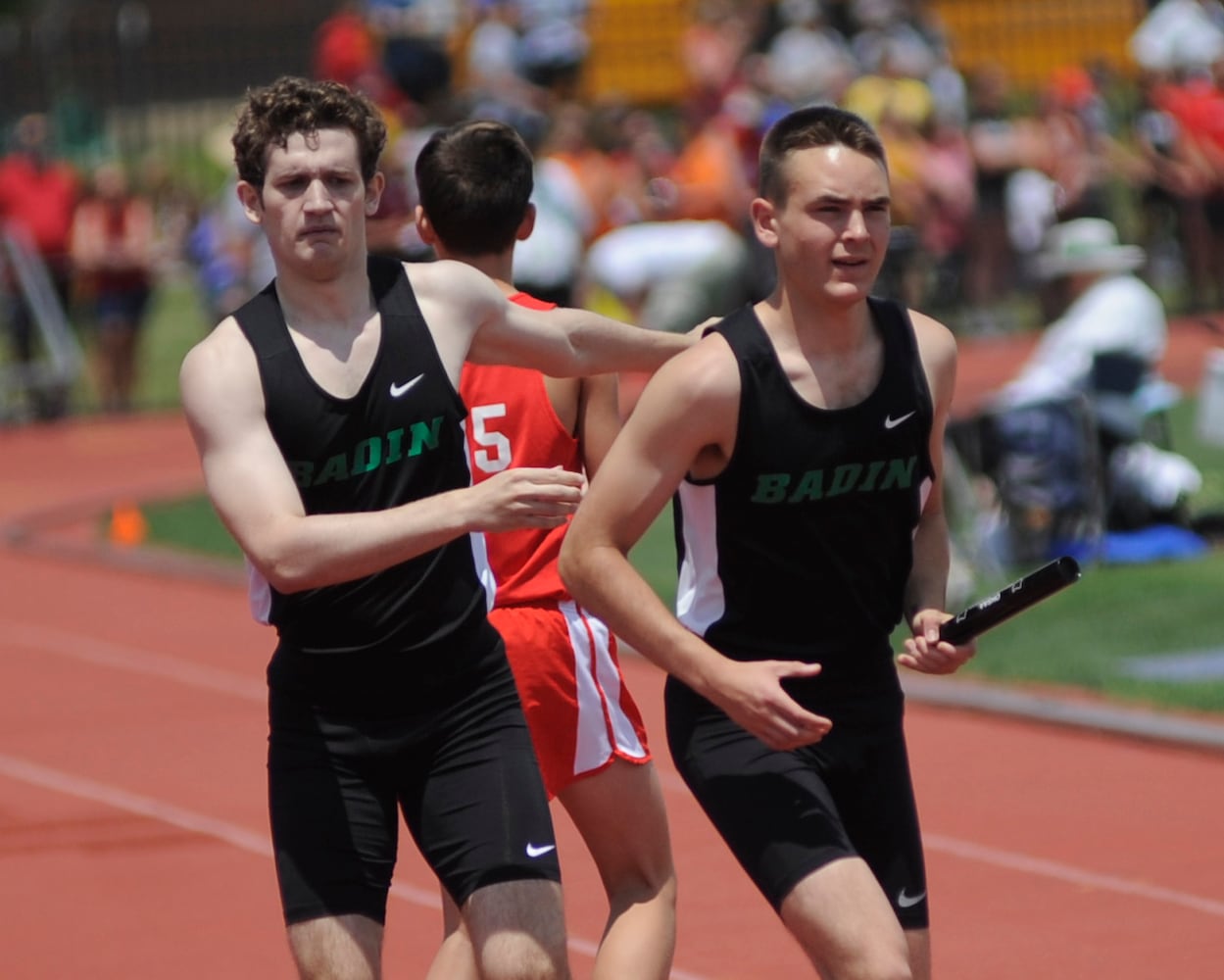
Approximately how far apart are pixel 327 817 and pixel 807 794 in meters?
0.93

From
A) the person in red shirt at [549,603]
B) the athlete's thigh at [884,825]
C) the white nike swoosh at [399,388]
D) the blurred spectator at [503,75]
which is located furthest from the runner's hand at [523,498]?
the blurred spectator at [503,75]

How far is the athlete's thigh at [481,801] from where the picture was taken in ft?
14.2

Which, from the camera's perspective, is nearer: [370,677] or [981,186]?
[370,677]

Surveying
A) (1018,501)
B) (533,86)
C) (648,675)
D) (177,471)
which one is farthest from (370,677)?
(533,86)

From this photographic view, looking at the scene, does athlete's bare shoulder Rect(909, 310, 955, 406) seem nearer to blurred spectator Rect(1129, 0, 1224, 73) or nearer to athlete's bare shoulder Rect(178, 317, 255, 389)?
athlete's bare shoulder Rect(178, 317, 255, 389)

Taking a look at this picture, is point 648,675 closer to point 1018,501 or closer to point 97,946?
point 1018,501

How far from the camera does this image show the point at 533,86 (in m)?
23.7

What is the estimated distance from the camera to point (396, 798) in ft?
14.7

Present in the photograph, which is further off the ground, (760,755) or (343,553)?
(343,553)

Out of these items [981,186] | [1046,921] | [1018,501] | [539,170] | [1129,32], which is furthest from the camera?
[1129,32]

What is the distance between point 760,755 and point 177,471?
14126mm

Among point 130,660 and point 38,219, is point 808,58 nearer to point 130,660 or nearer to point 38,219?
point 38,219

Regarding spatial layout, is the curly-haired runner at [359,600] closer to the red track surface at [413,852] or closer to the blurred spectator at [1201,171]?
the red track surface at [413,852]

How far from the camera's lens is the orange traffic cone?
1481cm
